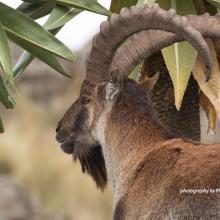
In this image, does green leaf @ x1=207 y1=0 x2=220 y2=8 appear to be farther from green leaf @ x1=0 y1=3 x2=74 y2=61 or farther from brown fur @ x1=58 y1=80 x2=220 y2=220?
green leaf @ x1=0 y1=3 x2=74 y2=61

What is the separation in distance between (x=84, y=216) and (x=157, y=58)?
11.5 metres

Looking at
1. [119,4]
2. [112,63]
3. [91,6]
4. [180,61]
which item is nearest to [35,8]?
[119,4]

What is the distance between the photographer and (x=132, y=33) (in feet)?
21.3

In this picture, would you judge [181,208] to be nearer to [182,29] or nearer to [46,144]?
[182,29]

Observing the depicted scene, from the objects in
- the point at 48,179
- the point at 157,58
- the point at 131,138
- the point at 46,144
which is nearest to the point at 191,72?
the point at 157,58

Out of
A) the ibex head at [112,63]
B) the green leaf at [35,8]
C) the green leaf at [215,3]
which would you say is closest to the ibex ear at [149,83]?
the ibex head at [112,63]

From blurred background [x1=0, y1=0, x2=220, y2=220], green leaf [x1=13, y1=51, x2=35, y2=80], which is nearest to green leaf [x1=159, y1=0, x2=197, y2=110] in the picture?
green leaf [x1=13, y1=51, x2=35, y2=80]

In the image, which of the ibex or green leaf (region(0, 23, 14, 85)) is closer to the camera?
the ibex

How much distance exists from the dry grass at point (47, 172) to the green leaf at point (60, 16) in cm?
1058

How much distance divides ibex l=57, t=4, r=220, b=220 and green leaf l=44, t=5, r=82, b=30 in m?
0.54

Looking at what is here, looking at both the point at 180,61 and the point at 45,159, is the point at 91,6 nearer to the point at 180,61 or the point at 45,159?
the point at 180,61

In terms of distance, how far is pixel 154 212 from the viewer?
19.8 feet

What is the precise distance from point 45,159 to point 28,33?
15.1 meters

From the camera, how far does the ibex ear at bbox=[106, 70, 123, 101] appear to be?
6.69 metres
